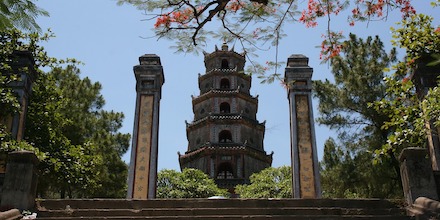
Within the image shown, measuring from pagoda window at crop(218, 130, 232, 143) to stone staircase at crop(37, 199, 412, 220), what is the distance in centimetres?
2011

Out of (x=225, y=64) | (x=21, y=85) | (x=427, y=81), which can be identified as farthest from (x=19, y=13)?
(x=225, y=64)

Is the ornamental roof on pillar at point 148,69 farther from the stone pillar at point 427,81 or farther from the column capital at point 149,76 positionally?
the stone pillar at point 427,81

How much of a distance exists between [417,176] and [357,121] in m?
8.07

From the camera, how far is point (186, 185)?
25.6 metres

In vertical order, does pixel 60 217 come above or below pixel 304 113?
below

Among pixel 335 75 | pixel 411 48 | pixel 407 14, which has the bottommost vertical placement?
pixel 411 48

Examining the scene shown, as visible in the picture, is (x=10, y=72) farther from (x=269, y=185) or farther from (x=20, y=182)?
(x=269, y=185)

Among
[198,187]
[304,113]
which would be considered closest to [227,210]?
[304,113]

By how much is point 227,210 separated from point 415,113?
11.9 feet

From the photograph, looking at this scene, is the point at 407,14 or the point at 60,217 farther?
the point at 407,14

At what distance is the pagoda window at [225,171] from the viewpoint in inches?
1110

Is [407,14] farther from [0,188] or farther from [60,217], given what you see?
[0,188]

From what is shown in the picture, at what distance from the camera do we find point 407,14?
897 cm

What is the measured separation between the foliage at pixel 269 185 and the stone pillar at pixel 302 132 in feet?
36.4
